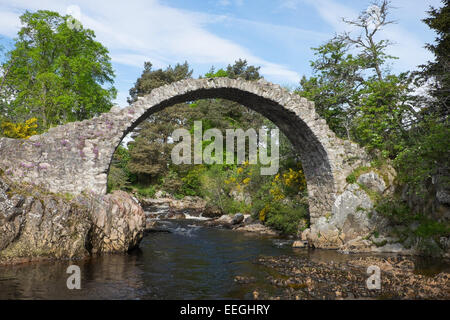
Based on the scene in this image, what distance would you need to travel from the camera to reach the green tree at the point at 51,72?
830 inches

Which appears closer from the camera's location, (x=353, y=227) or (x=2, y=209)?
(x=2, y=209)

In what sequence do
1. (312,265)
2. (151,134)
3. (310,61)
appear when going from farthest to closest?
1. (151,134)
2. (310,61)
3. (312,265)

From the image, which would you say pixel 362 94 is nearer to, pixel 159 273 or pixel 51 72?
pixel 159 273

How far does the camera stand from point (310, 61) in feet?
51.0

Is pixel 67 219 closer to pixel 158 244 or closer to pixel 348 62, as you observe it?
pixel 158 244

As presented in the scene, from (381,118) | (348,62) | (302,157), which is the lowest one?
(302,157)

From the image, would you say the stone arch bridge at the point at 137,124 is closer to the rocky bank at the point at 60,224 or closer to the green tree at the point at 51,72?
the rocky bank at the point at 60,224

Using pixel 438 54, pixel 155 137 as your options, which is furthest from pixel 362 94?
pixel 155 137

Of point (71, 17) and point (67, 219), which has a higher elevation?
point (71, 17)

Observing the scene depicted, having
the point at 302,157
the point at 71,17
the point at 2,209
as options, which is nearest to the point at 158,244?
the point at 2,209
